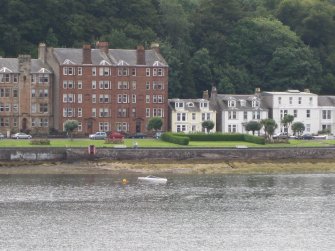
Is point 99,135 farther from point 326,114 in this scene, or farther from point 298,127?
point 326,114

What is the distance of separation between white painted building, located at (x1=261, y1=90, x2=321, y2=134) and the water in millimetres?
32555

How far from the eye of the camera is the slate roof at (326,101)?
14350 cm

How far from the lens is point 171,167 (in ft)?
372

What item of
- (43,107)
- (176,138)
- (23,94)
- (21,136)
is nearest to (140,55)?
(43,107)

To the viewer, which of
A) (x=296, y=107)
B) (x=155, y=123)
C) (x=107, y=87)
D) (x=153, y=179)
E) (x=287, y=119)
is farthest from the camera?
(x=296, y=107)

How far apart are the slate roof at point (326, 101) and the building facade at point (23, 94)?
33349 millimetres

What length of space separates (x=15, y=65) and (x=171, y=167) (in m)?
27.5

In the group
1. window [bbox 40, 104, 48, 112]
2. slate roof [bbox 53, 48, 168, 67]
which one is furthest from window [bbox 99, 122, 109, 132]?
slate roof [bbox 53, 48, 168, 67]

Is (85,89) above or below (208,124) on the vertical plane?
above

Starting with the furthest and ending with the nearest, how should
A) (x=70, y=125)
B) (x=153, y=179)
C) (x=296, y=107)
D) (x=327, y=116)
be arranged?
(x=327, y=116) → (x=296, y=107) → (x=70, y=125) → (x=153, y=179)

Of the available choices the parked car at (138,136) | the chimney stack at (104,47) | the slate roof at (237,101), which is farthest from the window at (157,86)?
the slate roof at (237,101)

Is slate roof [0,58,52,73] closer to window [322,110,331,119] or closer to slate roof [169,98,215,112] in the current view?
slate roof [169,98,215,112]

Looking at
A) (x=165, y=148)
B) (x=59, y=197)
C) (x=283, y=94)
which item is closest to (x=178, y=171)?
(x=165, y=148)

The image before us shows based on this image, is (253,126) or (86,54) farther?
(86,54)
